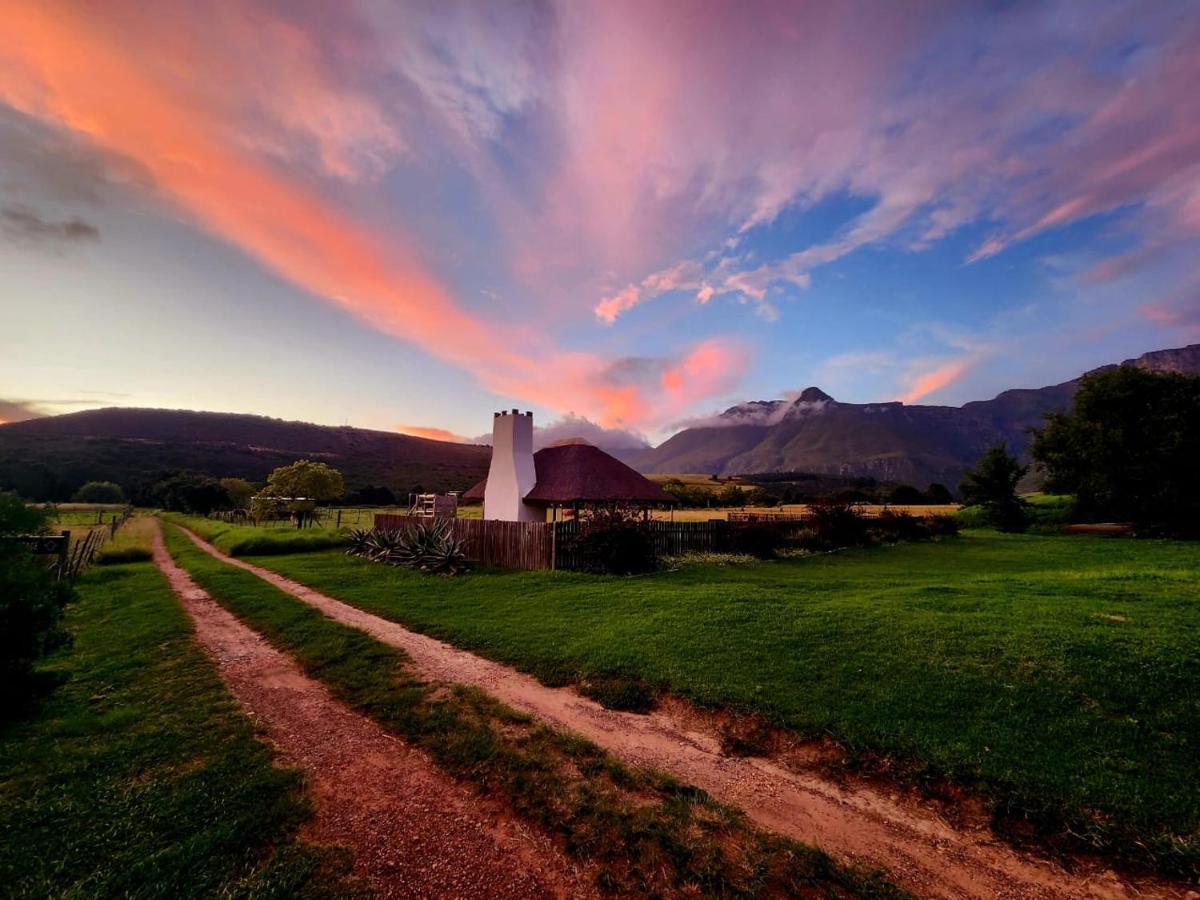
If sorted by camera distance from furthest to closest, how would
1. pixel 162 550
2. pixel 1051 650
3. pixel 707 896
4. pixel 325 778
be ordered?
pixel 162 550 → pixel 1051 650 → pixel 325 778 → pixel 707 896

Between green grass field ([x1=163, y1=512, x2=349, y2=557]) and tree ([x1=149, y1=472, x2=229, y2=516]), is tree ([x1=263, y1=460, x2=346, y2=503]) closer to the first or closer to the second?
tree ([x1=149, y1=472, x2=229, y2=516])

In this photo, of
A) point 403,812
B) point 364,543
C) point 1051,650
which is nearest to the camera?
point 403,812

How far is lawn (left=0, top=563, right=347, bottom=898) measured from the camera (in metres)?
3.35

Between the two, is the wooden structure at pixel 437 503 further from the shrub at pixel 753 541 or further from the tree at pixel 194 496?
the tree at pixel 194 496

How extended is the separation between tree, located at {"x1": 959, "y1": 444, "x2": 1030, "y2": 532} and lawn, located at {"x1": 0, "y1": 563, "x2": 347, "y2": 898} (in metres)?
39.5

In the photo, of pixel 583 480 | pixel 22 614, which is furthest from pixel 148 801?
pixel 583 480

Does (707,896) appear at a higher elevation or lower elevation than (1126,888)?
higher

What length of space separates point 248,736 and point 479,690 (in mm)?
2659

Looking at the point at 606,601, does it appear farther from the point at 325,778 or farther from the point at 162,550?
the point at 162,550

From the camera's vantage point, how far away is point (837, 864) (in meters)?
3.58

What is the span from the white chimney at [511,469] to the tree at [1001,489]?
30356mm

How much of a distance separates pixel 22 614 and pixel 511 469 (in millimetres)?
15196

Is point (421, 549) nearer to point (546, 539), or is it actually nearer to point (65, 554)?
point (546, 539)

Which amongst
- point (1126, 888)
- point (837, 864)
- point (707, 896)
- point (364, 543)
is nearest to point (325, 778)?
point (707, 896)
